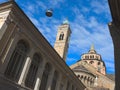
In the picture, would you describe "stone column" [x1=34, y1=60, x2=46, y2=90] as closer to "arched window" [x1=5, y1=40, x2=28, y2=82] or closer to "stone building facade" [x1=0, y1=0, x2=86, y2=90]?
"stone building facade" [x1=0, y1=0, x2=86, y2=90]

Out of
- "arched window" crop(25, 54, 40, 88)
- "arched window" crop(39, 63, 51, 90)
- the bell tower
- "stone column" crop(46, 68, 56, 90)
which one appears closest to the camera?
"arched window" crop(25, 54, 40, 88)

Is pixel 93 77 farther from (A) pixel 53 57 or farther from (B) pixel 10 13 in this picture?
(B) pixel 10 13

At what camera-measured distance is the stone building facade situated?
12672 mm

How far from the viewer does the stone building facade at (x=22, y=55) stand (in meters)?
12.7

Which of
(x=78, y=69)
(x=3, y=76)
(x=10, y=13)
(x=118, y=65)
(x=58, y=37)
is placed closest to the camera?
(x=118, y=65)

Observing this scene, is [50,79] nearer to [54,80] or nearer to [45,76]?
[45,76]

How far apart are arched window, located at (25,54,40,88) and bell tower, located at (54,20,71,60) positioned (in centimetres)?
2310

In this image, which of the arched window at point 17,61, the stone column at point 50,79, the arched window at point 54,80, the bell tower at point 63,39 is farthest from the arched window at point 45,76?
the bell tower at point 63,39

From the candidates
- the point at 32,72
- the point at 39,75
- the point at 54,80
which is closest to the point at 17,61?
the point at 32,72

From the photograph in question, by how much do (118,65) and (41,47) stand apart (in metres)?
→ 13.6

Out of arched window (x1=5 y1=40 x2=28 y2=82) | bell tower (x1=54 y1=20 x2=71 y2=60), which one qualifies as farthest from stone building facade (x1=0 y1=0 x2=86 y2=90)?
bell tower (x1=54 y1=20 x2=71 y2=60)

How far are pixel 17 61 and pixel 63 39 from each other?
95.8 feet

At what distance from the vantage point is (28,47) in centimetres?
1556

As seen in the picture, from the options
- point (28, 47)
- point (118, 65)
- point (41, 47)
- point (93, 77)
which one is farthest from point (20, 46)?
point (93, 77)
